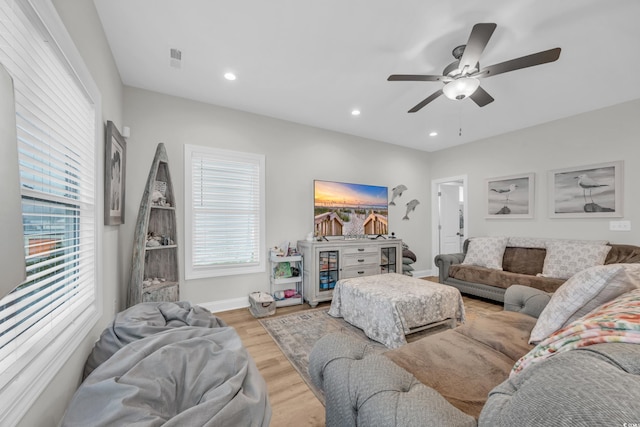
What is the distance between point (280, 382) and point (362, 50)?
2.83 metres

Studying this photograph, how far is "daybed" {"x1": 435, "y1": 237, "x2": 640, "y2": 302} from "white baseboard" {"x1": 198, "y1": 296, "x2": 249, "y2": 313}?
10.5 feet

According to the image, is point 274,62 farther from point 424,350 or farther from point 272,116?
point 424,350

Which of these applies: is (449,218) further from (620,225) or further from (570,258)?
(620,225)

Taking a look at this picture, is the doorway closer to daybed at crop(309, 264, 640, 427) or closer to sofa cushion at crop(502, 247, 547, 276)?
sofa cushion at crop(502, 247, 547, 276)

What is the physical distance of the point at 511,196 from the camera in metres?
4.27

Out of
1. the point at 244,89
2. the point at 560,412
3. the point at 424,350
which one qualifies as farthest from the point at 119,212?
→ the point at 560,412

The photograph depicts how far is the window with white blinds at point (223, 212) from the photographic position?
10.5ft

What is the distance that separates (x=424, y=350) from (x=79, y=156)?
2351 mm

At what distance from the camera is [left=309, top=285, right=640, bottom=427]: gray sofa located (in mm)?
469

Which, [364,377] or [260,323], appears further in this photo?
[260,323]

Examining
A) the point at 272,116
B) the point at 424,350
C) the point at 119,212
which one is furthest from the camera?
the point at 272,116

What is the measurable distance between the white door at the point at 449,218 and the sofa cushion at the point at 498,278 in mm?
1557

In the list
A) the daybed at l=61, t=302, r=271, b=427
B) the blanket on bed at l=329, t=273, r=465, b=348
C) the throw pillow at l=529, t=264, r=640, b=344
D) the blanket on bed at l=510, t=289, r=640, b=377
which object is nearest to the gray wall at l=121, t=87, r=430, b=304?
the blanket on bed at l=329, t=273, r=465, b=348

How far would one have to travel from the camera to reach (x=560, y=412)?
1.54 ft
